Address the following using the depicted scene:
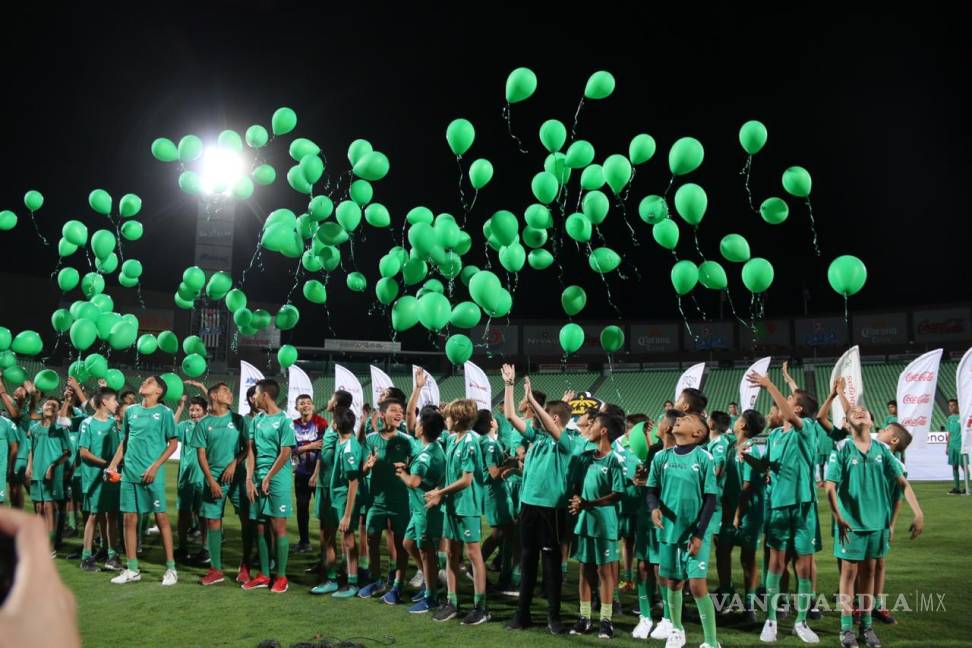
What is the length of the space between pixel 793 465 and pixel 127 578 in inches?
272

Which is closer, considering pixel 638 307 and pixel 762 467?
pixel 762 467

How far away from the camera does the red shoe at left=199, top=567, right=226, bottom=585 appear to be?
7.66 m

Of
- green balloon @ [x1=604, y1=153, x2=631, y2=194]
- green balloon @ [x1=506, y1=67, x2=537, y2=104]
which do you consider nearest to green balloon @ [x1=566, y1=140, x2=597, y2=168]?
green balloon @ [x1=604, y1=153, x2=631, y2=194]

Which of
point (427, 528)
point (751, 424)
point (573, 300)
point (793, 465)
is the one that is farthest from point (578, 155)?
point (427, 528)

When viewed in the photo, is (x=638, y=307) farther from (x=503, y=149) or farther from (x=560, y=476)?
(x=560, y=476)

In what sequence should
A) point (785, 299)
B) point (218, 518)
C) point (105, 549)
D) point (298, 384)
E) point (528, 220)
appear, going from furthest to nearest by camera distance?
point (785, 299) → point (298, 384) → point (528, 220) → point (105, 549) → point (218, 518)

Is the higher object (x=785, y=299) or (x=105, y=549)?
(x=785, y=299)

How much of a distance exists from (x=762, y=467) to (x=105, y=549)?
7.89 metres

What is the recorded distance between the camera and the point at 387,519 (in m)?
7.52

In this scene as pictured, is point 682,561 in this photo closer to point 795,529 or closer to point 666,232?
point 795,529

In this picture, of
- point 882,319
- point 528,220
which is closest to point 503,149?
point 528,220

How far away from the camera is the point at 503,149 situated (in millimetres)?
25219

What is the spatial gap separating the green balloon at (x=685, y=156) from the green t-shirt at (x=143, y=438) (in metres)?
6.88

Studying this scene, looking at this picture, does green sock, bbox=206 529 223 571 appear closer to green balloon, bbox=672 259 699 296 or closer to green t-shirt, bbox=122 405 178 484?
green t-shirt, bbox=122 405 178 484
